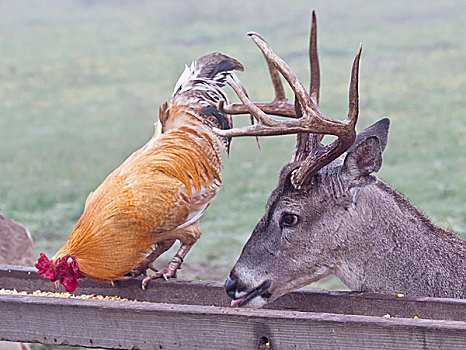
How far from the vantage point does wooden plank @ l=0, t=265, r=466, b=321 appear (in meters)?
3.48

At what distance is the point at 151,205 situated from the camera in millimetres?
4688

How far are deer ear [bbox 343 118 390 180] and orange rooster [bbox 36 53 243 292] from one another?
1449 millimetres

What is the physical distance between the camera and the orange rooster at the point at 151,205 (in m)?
4.50

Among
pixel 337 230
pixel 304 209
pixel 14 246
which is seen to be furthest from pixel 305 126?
pixel 14 246

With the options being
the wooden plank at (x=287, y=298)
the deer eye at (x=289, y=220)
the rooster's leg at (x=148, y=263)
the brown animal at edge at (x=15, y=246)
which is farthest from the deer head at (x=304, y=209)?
the brown animal at edge at (x=15, y=246)

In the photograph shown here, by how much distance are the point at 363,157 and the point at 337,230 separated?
40 centimetres

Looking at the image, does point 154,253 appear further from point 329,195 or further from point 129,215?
point 329,195

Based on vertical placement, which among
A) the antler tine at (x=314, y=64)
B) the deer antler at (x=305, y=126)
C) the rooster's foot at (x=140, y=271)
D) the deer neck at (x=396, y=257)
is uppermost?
the antler tine at (x=314, y=64)

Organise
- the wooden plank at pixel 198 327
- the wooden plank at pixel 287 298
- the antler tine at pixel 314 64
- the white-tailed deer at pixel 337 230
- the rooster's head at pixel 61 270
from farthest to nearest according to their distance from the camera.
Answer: the rooster's head at pixel 61 270 < the antler tine at pixel 314 64 < the white-tailed deer at pixel 337 230 < the wooden plank at pixel 287 298 < the wooden plank at pixel 198 327

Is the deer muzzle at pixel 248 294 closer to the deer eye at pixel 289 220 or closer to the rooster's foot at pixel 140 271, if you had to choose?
the deer eye at pixel 289 220

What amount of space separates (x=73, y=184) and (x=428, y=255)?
855 centimetres

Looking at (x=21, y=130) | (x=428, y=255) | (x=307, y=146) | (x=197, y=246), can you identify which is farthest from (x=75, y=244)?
(x=21, y=130)

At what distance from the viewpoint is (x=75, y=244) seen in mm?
4648

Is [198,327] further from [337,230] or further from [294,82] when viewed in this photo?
[294,82]
